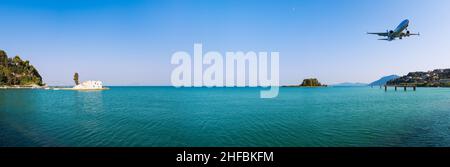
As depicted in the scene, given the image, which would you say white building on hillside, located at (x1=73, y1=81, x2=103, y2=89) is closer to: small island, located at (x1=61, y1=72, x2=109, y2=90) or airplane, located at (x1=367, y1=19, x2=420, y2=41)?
small island, located at (x1=61, y1=72, x2=109, y2=90)

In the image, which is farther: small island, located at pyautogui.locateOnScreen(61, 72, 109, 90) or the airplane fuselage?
small island, located at pyautogui.locateOnScreen(61, 72, 109, 90)

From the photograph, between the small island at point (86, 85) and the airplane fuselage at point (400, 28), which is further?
the small island at point (86, 85)

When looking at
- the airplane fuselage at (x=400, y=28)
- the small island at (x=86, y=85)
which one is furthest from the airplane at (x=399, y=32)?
the small island at (x=86, y=85)

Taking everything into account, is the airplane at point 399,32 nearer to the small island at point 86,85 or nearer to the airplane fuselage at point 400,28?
the airplane fuselage at point 400,28

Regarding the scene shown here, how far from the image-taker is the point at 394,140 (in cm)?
1884

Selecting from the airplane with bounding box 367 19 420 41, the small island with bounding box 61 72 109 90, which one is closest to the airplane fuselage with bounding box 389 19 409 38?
the airplane with bounding box 367 19 420 41

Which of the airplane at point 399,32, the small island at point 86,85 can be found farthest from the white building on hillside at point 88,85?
the airplane at point 399,32

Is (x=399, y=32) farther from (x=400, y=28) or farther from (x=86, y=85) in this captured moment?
(x=86, y=85)

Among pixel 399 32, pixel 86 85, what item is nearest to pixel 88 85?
pixel 86 85

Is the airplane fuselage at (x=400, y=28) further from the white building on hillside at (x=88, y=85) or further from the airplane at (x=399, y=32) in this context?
the white building on hillside at (x=88, y=85)

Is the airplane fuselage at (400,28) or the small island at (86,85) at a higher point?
the airplane fuselage at (400,28)
